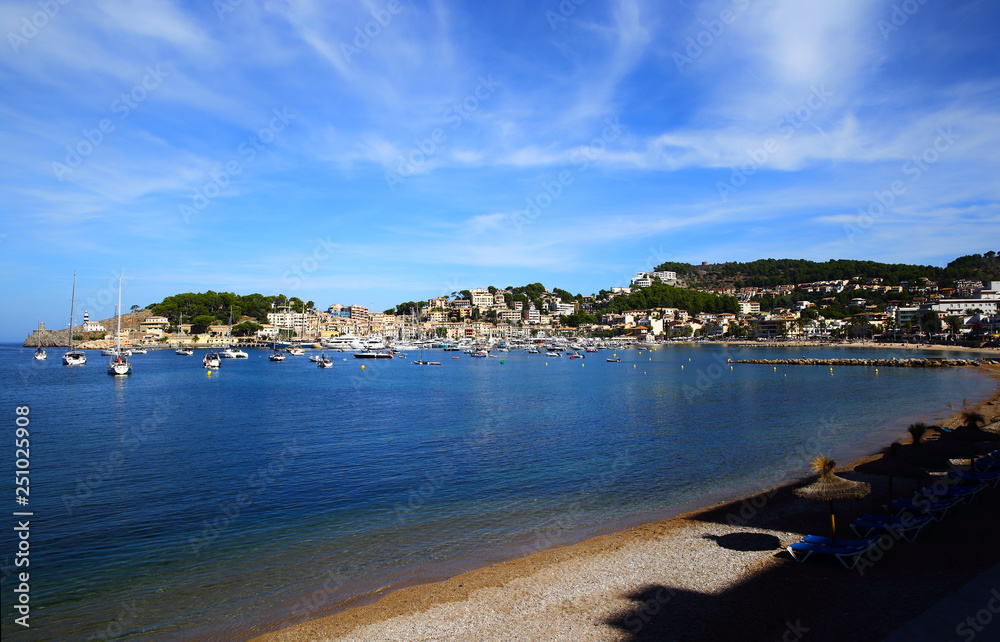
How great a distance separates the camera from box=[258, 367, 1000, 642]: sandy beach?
7469 mm

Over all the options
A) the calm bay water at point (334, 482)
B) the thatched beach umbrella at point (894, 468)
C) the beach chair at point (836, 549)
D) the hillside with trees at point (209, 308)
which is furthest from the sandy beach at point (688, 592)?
the hillside with trees at point (209, 308)

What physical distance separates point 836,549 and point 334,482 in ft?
41.5

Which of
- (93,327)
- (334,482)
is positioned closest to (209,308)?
(93,327)

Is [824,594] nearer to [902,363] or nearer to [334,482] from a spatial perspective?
[334,482]

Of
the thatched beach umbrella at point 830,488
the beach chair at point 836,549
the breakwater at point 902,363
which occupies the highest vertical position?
the thatched beach umbrella at point 830,488

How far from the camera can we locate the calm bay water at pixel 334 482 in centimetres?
953

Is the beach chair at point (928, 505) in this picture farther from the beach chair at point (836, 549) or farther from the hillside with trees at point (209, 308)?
the hillside with trees at point (209, 308)

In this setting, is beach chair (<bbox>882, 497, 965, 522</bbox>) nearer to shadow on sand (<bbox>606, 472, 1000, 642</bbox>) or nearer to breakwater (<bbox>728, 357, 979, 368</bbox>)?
shadow on sand (<bbox>606, 472, 1000, 642</bbox>)

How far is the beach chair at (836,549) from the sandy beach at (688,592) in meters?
0.15

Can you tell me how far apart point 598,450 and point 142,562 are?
1466cm

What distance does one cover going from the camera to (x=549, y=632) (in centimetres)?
755

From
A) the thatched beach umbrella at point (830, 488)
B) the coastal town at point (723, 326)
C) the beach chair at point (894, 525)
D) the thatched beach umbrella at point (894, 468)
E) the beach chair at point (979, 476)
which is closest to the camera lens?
the thatched beach umbrella at point (830, 488)

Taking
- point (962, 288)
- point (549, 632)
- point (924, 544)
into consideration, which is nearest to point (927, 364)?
point (924, 544)

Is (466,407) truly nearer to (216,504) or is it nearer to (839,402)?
(216,504)
